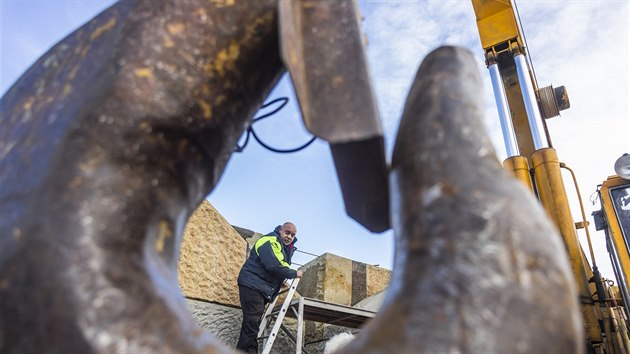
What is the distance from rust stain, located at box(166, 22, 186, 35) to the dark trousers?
18.1ft

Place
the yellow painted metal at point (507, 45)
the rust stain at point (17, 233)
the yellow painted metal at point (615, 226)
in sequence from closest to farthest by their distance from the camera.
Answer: the rust stain at point (17, 233)
the yellow painted metal at point (615, 226)
the yellow painted metal at point (507, 45)

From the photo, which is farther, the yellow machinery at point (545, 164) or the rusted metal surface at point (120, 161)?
the yellow machinery at point (545, 164)

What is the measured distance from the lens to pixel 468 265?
0.60 meters

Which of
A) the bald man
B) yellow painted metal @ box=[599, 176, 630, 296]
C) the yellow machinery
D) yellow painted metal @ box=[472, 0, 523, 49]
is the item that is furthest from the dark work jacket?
yellow painted metal @ box=[472, 0, 523, 49]

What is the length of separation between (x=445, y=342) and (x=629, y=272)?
5.48m

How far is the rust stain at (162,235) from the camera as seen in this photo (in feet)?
2.49

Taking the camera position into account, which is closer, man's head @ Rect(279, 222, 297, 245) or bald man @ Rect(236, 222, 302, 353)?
bald man @ Rect(236, 222, 302, 353)

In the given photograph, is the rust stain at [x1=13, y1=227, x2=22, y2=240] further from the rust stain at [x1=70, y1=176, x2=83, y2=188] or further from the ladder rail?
the ladder rail

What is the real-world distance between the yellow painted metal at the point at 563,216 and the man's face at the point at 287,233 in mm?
3434

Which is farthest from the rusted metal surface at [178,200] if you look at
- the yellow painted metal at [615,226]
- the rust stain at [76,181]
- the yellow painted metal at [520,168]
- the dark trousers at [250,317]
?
the dark trousers at [250,317]

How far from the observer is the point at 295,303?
6.49 m

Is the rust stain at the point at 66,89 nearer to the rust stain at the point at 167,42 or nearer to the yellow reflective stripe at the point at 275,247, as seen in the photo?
the rust stain at the point at 167,42

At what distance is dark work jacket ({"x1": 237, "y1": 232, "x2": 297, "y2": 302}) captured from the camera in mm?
6352

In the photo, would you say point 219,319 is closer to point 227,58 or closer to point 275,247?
point 275,247
